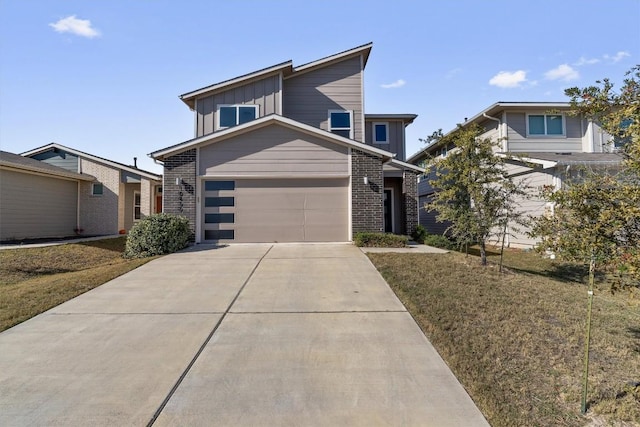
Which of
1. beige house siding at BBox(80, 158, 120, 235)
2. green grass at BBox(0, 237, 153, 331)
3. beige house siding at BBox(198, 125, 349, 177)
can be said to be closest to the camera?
green grass at BBox(0, 237, 153, 331)

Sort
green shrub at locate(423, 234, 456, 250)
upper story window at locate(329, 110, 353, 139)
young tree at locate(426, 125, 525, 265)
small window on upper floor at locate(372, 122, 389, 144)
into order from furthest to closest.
→ small window on upper floor at locate(372, 122, 389, 144) → upper story window at locate(329, 110, 353, 139) → green shrub at locate(423, 234, 456, 250) → young tree at locate(426, 125, 525, 265)

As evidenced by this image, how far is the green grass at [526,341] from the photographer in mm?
3414

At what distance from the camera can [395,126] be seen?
18703mm

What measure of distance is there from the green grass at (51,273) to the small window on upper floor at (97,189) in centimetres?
398

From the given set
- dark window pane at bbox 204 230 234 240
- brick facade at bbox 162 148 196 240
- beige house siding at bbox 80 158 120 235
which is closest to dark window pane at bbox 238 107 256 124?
brick facade at bbox 162 148 196 240

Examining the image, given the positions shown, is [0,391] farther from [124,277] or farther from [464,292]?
A: [464,292]

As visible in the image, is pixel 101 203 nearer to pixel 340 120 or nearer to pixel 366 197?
pixel 340 120

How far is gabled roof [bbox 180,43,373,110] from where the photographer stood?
15109 millimetres

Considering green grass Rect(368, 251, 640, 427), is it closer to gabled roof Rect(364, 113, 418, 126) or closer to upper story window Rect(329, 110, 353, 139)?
upper story window Rect(329, 110, 353, 139)

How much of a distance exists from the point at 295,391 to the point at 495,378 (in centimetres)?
208

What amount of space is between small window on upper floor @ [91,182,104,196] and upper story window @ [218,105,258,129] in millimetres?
7456

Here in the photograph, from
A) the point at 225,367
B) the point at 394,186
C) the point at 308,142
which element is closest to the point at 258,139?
the point at 308,142

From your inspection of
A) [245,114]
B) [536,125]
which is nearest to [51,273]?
[245,114]

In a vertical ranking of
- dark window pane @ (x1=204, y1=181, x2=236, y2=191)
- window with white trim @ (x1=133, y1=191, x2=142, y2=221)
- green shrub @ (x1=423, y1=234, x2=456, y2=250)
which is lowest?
green shrub @ (x1=423, y1=234, x2=456, y2=250)
